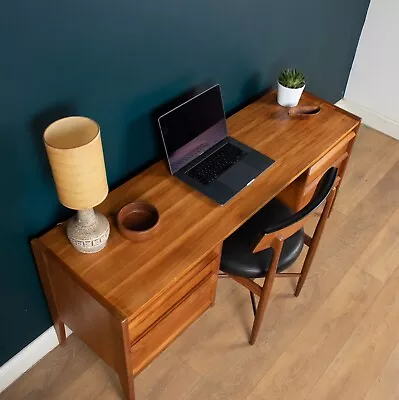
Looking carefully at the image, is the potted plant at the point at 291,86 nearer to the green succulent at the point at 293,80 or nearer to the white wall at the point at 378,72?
the green succulent at the point at 293,80

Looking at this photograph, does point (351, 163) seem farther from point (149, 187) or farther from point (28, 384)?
point (28, 384)

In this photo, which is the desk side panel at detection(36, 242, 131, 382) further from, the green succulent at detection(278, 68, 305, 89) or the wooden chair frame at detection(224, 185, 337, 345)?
the green succulent at detection(278, 68, 305, 89)

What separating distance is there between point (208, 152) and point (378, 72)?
1.47 m

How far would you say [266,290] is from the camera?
1.67m

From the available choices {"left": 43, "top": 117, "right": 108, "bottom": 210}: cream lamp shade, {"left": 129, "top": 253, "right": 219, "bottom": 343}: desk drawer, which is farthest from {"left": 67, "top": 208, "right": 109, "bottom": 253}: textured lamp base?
{"left": 129, "top": 253, "right": 219, "bottom": 343}: desk drawer

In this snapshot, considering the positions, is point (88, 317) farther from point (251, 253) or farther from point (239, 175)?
point (239, 175)

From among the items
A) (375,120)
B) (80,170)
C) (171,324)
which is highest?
(80,170)

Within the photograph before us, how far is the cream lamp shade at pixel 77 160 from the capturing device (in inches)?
44.8

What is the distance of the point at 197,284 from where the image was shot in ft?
5.15

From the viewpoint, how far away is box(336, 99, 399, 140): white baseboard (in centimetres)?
282

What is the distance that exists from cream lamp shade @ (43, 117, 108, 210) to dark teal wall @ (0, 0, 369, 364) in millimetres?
96

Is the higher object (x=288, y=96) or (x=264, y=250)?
(x=288, y=96)

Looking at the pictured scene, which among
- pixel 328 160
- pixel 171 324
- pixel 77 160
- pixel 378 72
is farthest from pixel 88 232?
pixel 378 72

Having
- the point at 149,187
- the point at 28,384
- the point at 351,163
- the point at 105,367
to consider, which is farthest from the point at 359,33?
the point at 28,384
